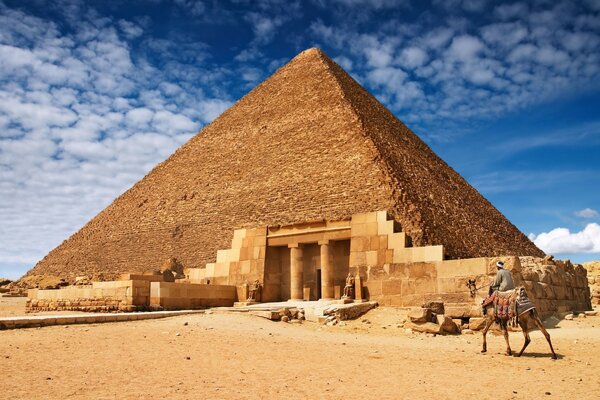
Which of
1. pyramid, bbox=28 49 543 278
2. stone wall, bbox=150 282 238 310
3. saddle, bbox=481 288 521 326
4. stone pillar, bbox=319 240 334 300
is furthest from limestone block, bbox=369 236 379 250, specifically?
saddle, bbox=481 288 521 326

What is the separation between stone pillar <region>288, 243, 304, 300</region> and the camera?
14.5 metres

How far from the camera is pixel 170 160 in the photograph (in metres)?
41.5

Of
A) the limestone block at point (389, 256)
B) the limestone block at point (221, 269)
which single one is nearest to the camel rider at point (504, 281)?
the limestone block at point (389, 256)

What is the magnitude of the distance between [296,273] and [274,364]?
847 centimetres

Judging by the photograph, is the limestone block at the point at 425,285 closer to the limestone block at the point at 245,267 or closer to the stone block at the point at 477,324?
the stone block at the point at 477,324

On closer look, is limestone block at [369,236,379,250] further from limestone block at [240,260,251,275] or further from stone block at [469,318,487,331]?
stone block at [469,318,487,331]

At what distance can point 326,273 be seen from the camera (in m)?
14.2

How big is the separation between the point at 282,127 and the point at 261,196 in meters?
6.09

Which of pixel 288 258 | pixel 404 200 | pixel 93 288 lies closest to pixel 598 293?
pixel 404 200

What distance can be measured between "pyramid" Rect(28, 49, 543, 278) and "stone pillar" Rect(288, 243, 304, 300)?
4.54 m

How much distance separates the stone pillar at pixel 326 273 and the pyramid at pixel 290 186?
508cm

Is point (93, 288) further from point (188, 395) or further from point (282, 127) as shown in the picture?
point (282, 127)

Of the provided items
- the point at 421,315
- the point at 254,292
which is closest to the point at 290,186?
the point at 254,292

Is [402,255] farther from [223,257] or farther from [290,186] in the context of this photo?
[290,186]
